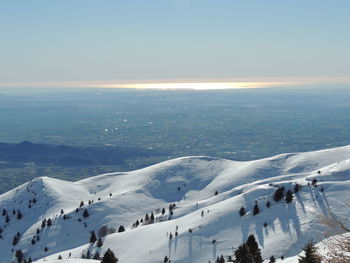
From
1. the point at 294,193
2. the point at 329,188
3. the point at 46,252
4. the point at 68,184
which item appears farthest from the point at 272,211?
the point at 68,184

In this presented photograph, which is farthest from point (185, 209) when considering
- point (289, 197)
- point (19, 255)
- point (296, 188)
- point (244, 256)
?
point (244, 256)

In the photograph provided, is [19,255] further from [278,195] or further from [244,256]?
[244,256]

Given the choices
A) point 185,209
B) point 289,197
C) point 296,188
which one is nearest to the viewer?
point 289,197

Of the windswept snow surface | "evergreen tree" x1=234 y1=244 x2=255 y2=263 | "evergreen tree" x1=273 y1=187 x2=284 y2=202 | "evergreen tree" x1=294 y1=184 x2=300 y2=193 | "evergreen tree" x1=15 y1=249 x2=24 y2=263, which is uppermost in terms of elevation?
"evergreen tree" x1=234 y1=244 x2=255 y2=263

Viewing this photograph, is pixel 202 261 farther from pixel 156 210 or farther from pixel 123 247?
pixel 156 210

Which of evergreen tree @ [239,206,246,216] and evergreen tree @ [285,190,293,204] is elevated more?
evergreen tree @ [285,190,293,204]

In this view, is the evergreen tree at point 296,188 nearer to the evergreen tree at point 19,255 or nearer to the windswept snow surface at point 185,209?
the windswept snow surface at point 185,209

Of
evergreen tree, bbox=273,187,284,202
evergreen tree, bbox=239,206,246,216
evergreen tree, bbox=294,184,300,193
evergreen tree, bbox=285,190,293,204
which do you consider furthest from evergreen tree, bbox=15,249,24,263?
evergreen tree, bbox=294,184,300,193

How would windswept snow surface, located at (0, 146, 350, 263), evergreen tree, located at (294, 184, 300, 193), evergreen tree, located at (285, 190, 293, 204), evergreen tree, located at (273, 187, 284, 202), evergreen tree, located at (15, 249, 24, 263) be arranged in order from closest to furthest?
1. windswept snow surface, located at (0, 146, 350, 263)
2. evergreen tree, located at (285, 190, 293, 204)
3. evergreen tree, located at (273, 187, 284, 202)
4. evergreen tree, located at (294, 184, 300, 193)
5. evergreen tree, located at (15, 249, 24, 263)

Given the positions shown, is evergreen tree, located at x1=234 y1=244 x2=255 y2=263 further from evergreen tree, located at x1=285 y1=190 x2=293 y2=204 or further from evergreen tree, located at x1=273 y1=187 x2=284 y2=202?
evergreen tree, located at x1=273 y1=187 x2=284 y2=202

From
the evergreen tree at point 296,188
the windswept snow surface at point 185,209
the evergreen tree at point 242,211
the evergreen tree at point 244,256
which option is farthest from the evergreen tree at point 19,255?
the evergreen tree at point 244,256
